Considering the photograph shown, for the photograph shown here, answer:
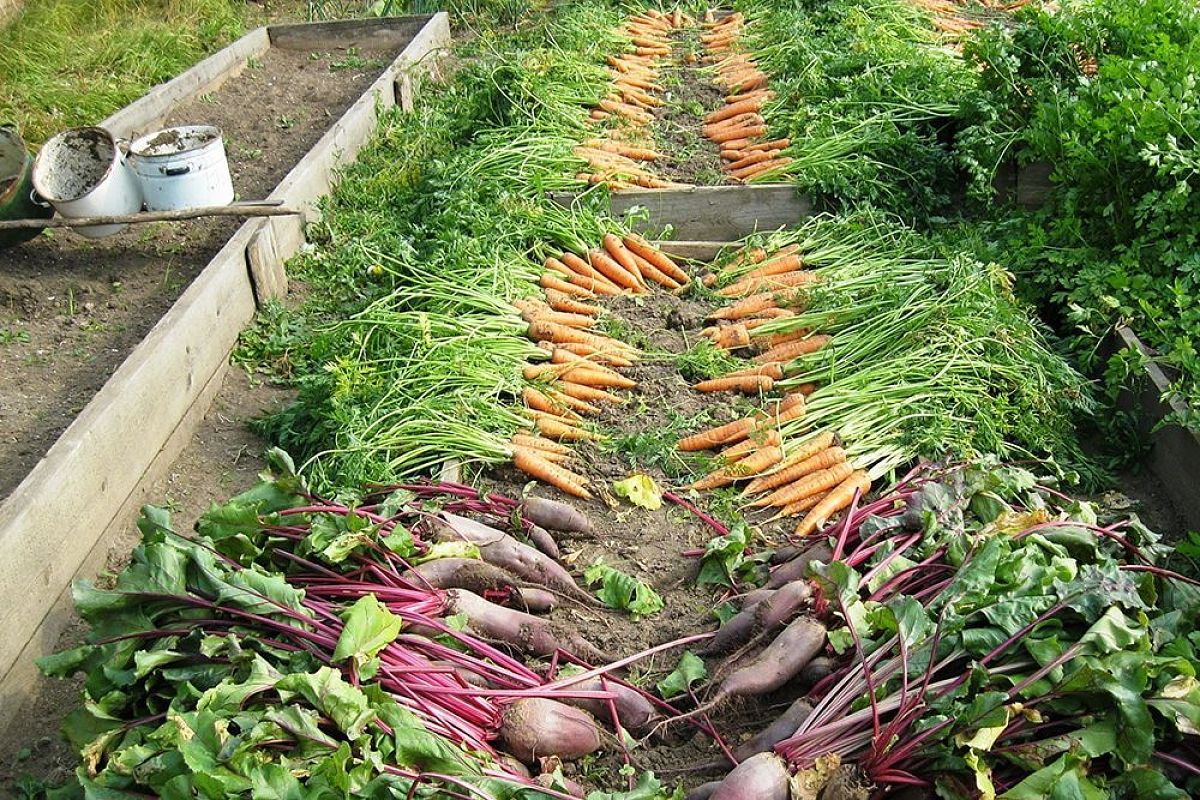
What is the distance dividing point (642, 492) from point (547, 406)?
27.1 inches

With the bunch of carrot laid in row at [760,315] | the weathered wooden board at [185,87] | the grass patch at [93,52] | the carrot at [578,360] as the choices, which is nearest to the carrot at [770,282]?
the bunch of carrot laid in row at [760,315]

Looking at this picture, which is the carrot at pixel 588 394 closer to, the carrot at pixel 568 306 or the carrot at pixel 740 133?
the carrot at pixel 568 306

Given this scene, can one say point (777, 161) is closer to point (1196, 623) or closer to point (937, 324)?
point (937, 324)

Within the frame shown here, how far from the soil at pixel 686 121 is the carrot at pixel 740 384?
1.98 m

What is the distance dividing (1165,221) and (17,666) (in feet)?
14.8

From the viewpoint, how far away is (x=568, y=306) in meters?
4.65

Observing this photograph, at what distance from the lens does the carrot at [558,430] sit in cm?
391

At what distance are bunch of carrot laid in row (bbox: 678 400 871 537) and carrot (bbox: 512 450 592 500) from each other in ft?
1.42

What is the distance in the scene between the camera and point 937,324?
3984mm

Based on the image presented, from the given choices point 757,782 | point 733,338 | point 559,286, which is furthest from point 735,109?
point 757,782

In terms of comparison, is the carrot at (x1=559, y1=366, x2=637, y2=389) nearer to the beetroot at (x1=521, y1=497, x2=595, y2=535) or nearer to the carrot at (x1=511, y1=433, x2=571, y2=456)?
the carrot at (x1=511, y1=433, x2=571, y2=456)

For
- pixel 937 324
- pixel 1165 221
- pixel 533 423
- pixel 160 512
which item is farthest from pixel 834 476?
pixel 160 512

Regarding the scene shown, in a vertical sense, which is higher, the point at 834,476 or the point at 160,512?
the point at 160,512

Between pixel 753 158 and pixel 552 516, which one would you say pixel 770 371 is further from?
pixel 753 158
